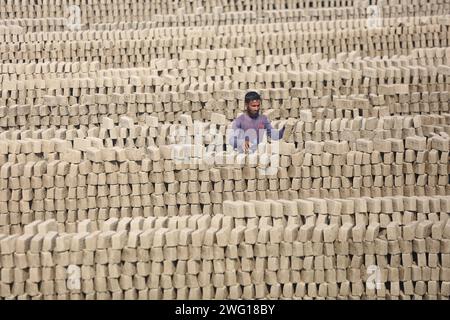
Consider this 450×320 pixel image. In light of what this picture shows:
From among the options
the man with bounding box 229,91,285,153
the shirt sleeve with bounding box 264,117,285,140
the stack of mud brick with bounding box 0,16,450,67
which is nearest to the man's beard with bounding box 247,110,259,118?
the man with bounding box 229,91,285,153

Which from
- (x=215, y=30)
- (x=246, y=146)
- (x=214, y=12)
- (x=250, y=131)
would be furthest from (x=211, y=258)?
(x=214, y=12)

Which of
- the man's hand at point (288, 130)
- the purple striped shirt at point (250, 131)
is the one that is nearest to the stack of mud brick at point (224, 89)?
the man's hand at point (288, 130)

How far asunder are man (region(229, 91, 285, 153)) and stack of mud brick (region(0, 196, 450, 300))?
7.04 feet

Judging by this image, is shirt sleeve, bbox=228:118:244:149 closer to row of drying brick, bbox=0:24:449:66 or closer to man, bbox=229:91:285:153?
man, bbox=229:91:285:153

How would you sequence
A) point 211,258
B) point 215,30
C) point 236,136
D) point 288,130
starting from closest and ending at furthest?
point 211,258, point 236,136, point 288,130, point 215,30

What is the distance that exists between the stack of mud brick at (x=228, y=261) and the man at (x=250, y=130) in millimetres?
2147

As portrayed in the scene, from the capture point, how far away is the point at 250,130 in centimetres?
973

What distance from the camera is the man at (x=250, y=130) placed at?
9.53m

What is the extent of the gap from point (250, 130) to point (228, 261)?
2706 mm

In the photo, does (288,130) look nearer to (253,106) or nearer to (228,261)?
(253,106)

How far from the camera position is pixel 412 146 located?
9.42 metres
